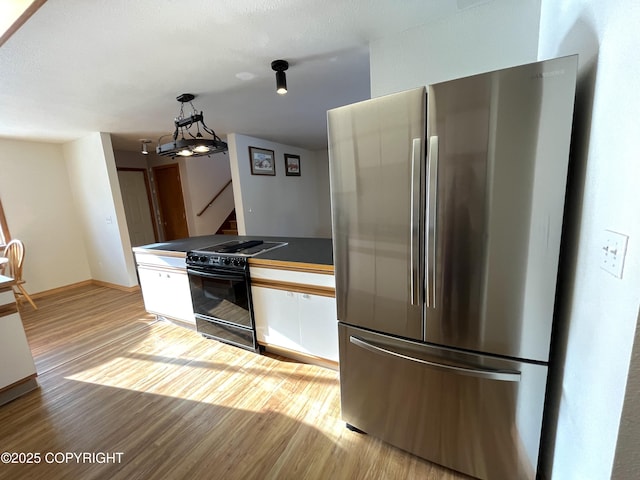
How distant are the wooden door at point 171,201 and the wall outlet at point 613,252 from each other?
6129 millimetres

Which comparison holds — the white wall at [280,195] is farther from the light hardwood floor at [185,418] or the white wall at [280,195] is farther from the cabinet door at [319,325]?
the cabinet door at [319,325]

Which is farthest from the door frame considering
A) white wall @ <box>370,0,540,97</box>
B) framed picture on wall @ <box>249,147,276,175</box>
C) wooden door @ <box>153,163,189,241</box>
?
white wall @ <box>370,0,540,97</box>

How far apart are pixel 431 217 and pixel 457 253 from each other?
0.59 ft

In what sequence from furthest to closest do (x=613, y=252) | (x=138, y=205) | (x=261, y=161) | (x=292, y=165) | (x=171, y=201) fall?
(x=292, y=165) < (x=171, y=201) < (x=138, y=205) < (x=261, y=161) < (x=613, y=252)

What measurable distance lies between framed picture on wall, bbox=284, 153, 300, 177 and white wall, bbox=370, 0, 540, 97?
418 cm

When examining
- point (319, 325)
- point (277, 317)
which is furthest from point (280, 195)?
point (319, 325)

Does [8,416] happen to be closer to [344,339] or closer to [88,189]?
[344,339]

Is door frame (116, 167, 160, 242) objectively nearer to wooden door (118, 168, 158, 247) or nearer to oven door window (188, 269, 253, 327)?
wooden door (118, 168, 158, 247)

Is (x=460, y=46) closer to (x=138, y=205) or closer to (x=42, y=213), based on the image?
(x=42, y=213)

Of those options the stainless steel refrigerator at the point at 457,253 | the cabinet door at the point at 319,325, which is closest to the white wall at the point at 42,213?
the cabinet door at the point at 319,325

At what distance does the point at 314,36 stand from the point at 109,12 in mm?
1132

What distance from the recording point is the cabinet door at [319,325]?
1.87 metres

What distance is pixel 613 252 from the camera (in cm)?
74

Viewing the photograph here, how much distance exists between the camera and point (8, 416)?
1815 mm
